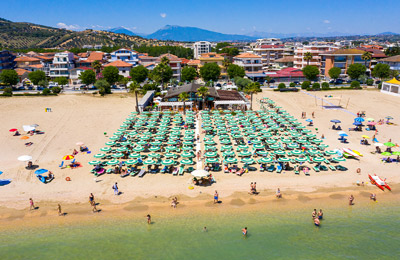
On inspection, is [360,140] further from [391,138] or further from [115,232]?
[115,232]

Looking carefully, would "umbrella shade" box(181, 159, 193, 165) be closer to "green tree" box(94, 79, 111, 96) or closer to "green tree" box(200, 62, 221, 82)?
"green tree" box(94, 79, 111, 96)

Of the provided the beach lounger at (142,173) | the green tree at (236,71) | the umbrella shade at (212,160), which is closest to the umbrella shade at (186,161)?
the umbrella shade at (212,160)

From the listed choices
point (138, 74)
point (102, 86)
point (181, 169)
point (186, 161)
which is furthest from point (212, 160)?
point (138, 74)

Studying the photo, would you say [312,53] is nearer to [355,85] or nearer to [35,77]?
[355,85]

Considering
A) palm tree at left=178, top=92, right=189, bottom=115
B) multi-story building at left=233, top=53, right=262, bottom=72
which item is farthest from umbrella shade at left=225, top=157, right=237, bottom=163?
multi-story building at left=233, top=53, right=262, bottom=72

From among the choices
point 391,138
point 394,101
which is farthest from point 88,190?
point 394,101
